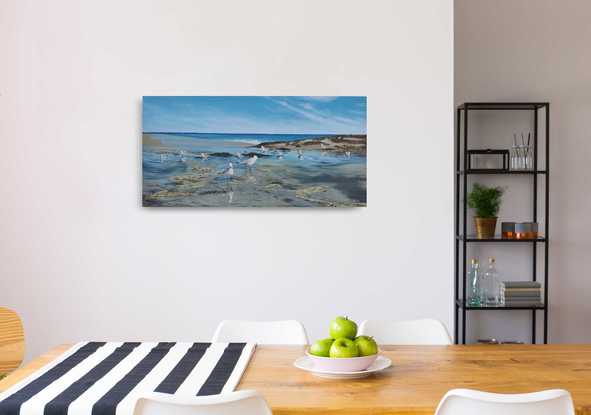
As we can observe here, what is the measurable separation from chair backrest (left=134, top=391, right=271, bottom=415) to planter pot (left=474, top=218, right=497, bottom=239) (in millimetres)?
2959

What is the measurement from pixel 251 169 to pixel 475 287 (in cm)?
164

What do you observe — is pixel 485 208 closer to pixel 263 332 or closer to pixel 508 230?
pixel 508 230

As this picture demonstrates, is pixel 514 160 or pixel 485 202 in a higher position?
pixel 514 160

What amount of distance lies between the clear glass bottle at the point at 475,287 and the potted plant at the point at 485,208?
0.65 feet

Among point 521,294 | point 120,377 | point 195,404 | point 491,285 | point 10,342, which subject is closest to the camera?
point 195,404

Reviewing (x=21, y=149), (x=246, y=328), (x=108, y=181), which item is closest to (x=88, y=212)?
(x=108, y=181)

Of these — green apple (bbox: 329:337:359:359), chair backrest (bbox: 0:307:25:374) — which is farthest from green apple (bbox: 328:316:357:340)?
chair backrest (bbox: 0:307:25:374)

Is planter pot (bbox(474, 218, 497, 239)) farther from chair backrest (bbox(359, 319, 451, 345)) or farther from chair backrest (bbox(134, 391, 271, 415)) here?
chair backrest (bbox(134, 391, 271, 415))

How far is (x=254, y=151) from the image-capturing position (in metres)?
3.94

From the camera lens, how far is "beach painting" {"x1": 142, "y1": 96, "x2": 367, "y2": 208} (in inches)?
155

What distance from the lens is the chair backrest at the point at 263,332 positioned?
2.93 m

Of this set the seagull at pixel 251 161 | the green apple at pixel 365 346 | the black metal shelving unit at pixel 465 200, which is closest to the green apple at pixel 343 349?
the green apple at pixel 365 346

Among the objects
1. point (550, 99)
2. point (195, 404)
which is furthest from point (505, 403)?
point (550, 99)

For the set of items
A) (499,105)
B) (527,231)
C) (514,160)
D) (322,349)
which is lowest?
(322,349)
